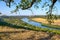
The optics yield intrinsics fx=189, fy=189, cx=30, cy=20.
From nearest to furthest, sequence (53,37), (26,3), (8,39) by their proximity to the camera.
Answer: (26,3)
(8,39)
(53,37)

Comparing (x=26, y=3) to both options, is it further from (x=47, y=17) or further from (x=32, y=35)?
(x=32, y=35)

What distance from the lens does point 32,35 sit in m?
29.2

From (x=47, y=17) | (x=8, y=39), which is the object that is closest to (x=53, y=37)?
(x=8, y=39)

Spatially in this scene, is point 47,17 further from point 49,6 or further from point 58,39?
point 58,39

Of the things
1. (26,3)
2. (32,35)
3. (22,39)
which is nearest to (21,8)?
(26,3)

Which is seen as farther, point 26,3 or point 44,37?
point 44,37

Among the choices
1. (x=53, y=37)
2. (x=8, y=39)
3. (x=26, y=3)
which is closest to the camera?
(x=26, y=3)

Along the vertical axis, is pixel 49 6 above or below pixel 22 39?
above

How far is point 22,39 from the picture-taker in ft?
87.5

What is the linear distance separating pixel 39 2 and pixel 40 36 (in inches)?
556

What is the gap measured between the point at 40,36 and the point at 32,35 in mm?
1245

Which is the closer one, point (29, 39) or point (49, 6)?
point (49, 6)

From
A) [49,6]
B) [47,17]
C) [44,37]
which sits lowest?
[44,37]

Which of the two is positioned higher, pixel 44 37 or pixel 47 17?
pixel 47 17
